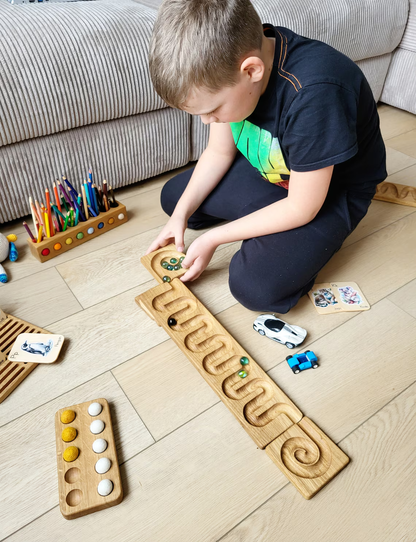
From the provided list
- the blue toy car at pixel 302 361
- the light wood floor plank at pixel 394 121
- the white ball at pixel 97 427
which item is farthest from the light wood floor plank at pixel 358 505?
the light wood floor plank at pixel 394 121

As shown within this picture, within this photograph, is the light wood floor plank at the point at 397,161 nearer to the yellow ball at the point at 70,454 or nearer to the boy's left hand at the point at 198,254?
the boy's left hand at the point at 198,254

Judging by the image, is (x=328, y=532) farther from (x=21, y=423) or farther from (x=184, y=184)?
(x=184, y=184)

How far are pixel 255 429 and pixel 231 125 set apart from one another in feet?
1.95

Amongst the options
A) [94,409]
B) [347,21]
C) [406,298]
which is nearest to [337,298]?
[406,298]

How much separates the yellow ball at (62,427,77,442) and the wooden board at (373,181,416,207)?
1.00 m

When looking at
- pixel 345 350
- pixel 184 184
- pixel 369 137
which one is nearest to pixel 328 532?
pixel 345 350

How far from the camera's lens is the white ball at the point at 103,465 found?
0.60 meters

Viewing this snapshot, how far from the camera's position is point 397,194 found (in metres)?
1.20

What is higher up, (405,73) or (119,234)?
(405,73)

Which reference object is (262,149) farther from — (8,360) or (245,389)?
(8,360)

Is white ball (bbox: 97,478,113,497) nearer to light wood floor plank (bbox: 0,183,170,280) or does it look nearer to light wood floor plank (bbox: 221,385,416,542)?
light wood floor plank (bbox: 221,385,416,542)

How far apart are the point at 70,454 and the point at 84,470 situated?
32mm

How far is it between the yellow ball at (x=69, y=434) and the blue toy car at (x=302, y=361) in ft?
1.27

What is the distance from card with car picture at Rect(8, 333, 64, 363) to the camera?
2.47 ft
